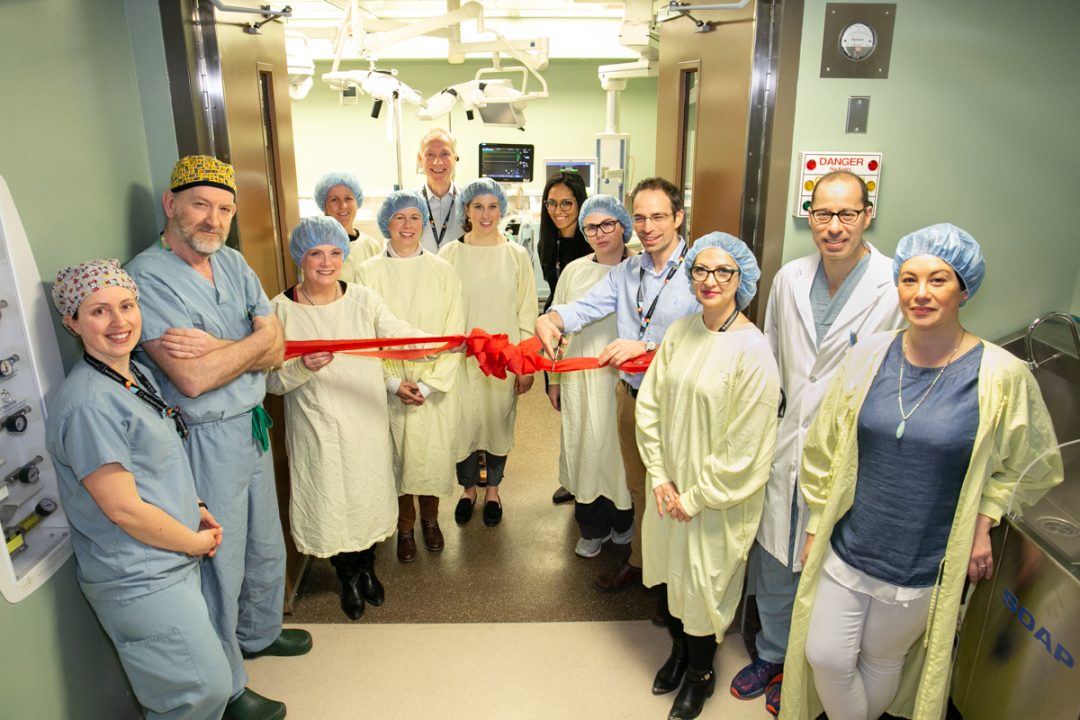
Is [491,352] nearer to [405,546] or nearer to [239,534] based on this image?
[239,534]

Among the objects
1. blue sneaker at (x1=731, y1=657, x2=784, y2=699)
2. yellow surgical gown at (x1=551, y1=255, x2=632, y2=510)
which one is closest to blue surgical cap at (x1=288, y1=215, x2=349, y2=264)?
yellow surgical gown at (x1=551, y1=255, x2=632, y2=510)

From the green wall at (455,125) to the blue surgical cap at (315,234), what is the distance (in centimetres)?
594

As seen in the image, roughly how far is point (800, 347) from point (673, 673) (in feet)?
3.97

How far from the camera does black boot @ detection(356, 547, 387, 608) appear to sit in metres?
3.04

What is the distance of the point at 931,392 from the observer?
5.78 ft

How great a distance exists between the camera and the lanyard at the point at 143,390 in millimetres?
1756

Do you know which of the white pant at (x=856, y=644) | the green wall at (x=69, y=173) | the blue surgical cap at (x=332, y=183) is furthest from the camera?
the blue surgical cap at (x=332, y=183)

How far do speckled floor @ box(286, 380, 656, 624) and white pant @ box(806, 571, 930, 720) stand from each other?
40.5 inches

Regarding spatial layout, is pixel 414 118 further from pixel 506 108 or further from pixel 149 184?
pixel 149 184

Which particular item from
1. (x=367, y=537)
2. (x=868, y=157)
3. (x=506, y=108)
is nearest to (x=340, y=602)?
(x=367, y=537)

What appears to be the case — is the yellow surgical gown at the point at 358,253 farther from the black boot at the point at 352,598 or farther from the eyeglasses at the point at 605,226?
the black boot at the point at 352,598

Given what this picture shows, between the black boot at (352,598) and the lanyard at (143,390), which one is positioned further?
the black boot at (352,598)

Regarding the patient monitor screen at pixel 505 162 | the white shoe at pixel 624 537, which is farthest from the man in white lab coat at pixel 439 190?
the patient monitor screen at pixel 505 162

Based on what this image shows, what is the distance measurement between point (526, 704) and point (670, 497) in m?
0.93
